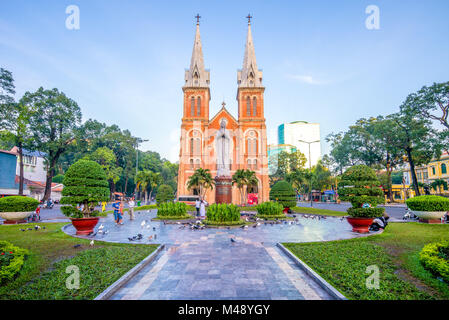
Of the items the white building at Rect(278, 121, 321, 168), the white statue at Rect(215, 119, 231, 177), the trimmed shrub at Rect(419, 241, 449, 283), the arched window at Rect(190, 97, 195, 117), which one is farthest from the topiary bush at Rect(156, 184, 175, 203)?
the white building at Rect(278, 121, 321, 168)

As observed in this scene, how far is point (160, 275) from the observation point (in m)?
5.85

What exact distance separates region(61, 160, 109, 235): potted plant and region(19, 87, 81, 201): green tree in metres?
29.6

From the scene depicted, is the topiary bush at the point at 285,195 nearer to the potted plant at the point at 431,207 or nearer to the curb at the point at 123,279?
the potted plant at the point at 431,207

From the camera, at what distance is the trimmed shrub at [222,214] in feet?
45.0

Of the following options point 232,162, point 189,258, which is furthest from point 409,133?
point 189,258

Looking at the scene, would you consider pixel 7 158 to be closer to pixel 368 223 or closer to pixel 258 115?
pixel 258 115

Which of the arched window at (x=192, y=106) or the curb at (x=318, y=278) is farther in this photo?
the arched window at (x=192, y=106)

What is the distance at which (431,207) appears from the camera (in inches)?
494

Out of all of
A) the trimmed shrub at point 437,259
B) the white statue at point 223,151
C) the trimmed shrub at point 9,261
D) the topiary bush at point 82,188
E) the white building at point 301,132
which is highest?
the white building at point 301,132

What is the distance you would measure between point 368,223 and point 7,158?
4245 cm

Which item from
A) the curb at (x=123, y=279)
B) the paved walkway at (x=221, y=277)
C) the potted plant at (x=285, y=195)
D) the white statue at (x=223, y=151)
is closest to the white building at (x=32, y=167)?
the white statue at (x=223, y=151)

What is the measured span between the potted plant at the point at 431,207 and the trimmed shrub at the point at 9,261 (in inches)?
661

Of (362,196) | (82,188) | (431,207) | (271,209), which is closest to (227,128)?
(271,209)

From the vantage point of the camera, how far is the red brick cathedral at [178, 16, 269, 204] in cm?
4109
